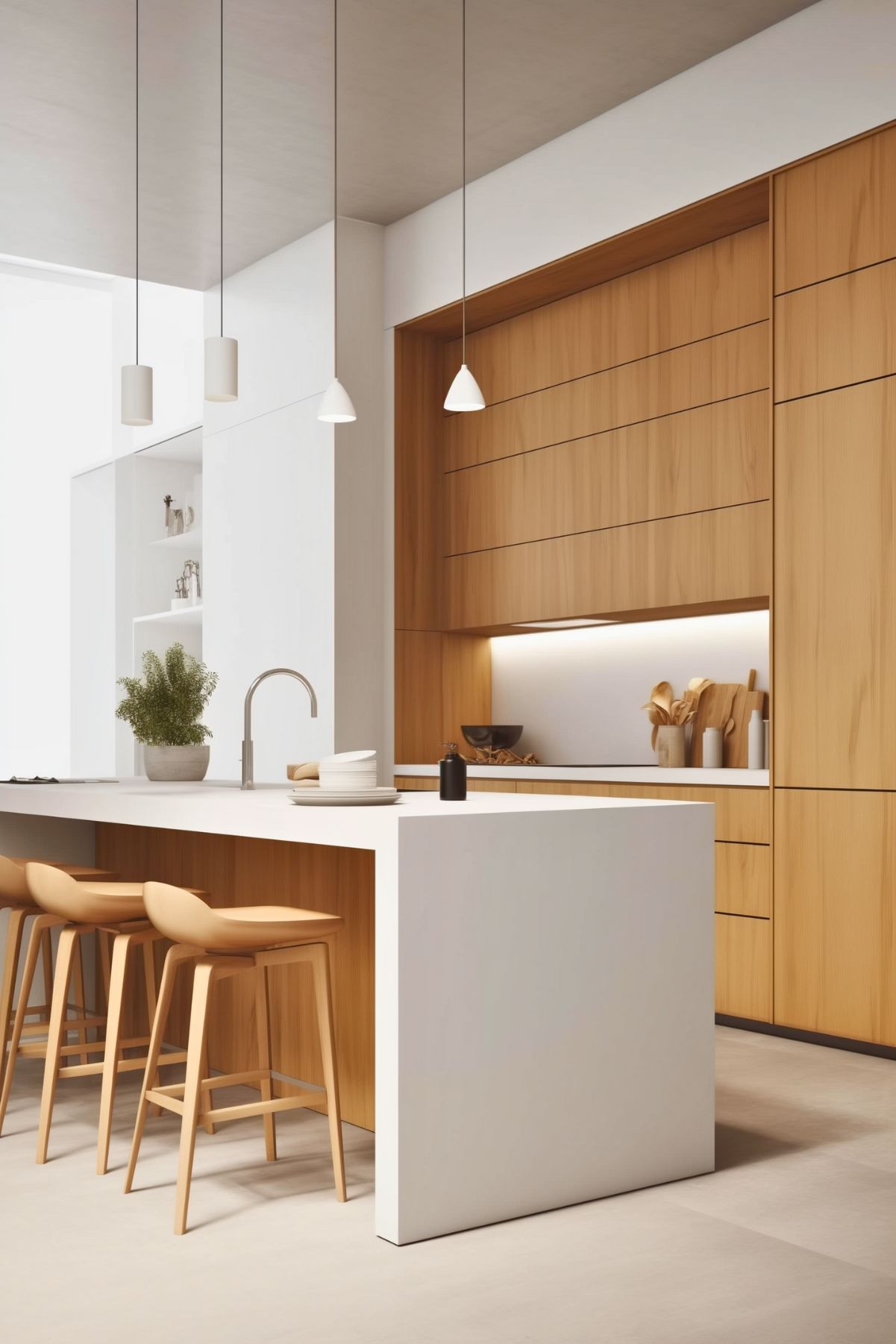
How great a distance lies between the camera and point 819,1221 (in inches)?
105

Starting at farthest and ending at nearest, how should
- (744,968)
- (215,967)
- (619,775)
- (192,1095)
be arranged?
(619,775), (744,968), (215,967), (192,1095)

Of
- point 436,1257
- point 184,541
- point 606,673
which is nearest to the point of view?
point 436,1257

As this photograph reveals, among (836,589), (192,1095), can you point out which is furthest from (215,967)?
(836,589)

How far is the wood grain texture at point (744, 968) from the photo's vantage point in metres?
4.45

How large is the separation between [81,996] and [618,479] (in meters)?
2.91

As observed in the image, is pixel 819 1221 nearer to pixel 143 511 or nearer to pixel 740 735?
pixel 740 735

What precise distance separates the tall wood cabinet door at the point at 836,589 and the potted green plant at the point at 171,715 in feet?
6.16

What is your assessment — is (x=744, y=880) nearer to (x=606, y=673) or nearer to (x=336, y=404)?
(x=606, y=673)

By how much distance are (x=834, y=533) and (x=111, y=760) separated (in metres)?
5.77

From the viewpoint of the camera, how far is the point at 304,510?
6.43 m

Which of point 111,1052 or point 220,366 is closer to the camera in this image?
point 111,1052

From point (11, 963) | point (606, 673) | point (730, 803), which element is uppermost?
point (606, 673)

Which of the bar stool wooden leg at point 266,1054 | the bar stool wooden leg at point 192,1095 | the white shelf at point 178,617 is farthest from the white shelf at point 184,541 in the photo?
the bar stool wooden leg at point 192,1095

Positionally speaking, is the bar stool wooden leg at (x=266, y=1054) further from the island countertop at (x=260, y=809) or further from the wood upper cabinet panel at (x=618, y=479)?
the wood upper cabinet panel at (x=618, y=479)
